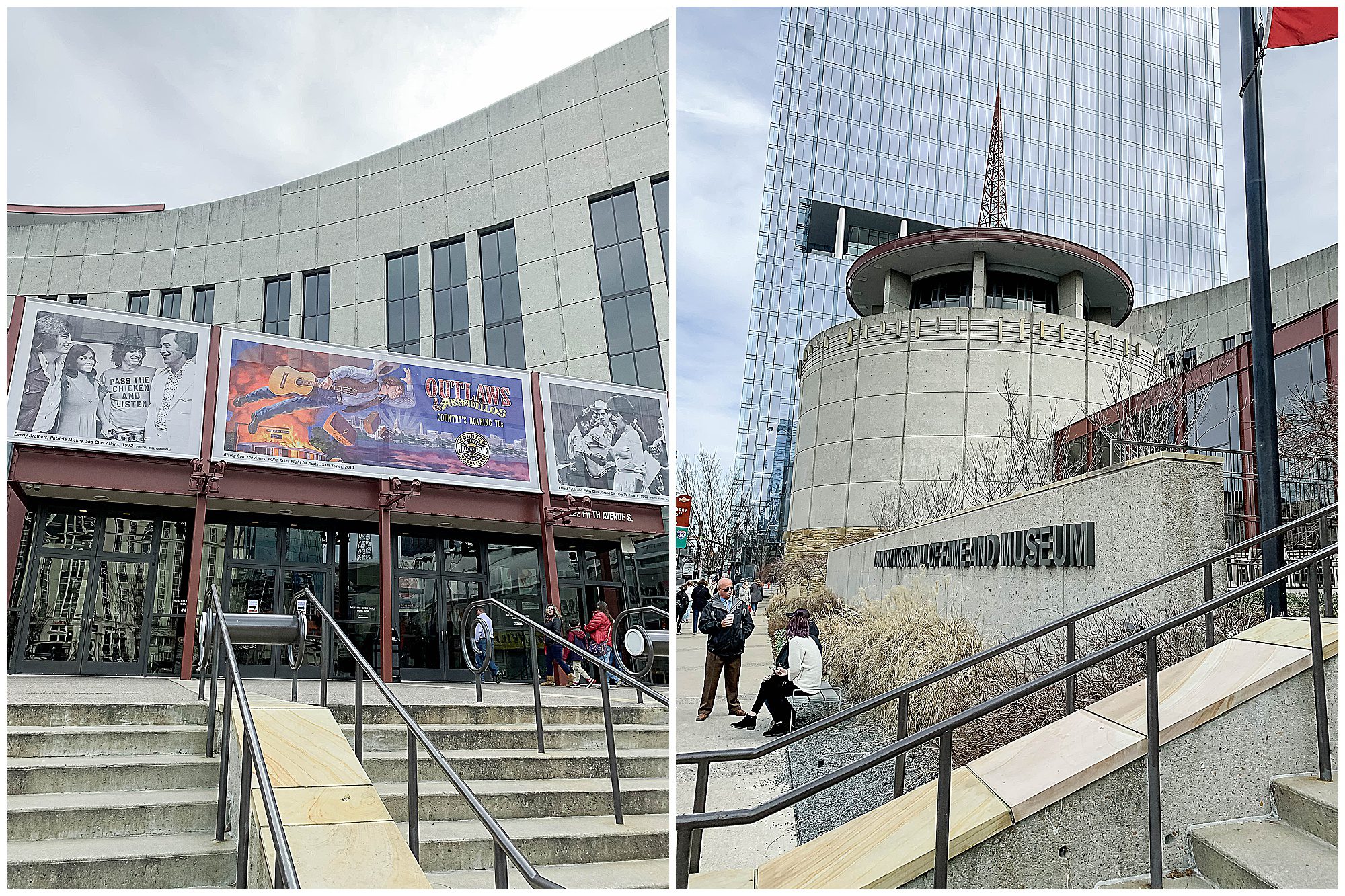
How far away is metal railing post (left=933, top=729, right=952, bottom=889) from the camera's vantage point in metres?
4.03

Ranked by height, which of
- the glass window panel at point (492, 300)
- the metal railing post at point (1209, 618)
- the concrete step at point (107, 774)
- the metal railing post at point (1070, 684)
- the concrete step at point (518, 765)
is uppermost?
the glass window panel at point (492, 300)

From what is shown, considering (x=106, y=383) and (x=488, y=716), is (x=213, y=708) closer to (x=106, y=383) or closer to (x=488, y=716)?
(x=488, y=716)

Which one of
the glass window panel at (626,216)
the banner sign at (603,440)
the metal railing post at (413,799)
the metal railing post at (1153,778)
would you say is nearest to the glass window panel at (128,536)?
the banner sign at (603,440)

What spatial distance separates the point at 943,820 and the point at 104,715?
653 centimetres

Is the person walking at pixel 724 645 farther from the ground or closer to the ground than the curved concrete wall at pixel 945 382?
closer to the ground

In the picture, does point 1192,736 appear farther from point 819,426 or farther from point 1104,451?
point 819,426

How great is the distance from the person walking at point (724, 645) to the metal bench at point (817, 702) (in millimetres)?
623

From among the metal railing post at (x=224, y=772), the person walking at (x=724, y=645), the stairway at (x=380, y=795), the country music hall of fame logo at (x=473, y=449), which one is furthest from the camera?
the country music hall of fame logo at (x=473, y=449)

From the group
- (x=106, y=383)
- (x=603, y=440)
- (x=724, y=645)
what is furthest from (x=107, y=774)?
(x=603, y=440)

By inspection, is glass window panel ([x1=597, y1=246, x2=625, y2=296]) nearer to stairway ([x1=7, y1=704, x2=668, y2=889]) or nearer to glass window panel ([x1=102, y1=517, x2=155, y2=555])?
glass window panel ([x1=102, y1=517, x2=155, y2=555])

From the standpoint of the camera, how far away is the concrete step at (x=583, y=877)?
5.54 meters

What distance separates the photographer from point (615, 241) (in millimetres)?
24094

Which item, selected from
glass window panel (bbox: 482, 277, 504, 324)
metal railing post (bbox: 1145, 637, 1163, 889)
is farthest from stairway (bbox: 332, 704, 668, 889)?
glass window panel (bbox: 482, 277, 504, 324)

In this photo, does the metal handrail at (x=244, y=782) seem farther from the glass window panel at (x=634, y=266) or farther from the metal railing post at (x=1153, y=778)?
the glass window panel at (x=634, y=266)
